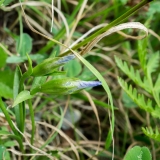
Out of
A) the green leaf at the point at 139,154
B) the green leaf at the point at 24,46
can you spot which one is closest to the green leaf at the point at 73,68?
the green leaf at the point at 24,46

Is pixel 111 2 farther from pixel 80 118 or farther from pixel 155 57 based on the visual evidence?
pixel 80 118

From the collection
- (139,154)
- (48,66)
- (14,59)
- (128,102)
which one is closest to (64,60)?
(48,66)

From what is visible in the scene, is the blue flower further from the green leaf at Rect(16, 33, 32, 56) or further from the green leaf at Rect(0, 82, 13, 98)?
the green leaf at Rect(16, 33, 32, 56)

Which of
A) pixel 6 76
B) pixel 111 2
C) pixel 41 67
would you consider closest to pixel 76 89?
pixel 41 67

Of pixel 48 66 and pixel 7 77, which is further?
pixel 7 77

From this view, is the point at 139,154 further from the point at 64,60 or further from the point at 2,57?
the point at 2,57

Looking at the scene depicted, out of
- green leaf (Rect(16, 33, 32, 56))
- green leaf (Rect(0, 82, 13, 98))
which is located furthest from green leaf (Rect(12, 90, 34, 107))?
green leaf (Rect(16, 33, 32, 56))
